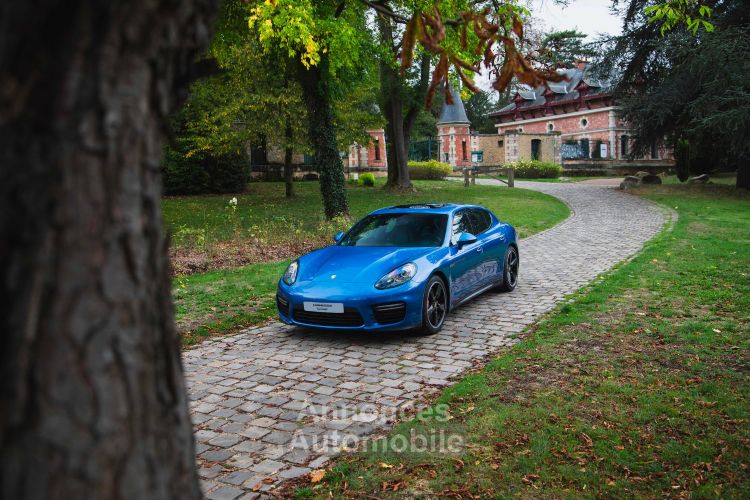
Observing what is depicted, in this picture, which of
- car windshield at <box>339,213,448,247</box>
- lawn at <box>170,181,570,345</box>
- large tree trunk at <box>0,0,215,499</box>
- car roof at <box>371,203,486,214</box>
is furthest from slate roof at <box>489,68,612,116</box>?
large tree trunk at <box>0,0,215,499</box>

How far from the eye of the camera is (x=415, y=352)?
22.0ft

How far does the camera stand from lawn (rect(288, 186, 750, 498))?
12.4 ft

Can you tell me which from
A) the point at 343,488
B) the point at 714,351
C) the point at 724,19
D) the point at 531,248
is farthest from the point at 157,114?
the point at 724,19

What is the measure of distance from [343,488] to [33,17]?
122 inches

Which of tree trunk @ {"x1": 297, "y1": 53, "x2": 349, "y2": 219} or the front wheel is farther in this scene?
tree trunk @ {"x1": 297, "y1": 53, "x2": 349, "y2": 219}

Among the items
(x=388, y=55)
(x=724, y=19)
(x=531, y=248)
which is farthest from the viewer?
(x=724, y=19)

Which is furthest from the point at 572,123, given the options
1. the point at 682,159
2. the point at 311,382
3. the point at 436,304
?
the point at 311,382

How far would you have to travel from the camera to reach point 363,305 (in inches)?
269

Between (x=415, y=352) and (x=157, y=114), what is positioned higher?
(x=157, y=114)

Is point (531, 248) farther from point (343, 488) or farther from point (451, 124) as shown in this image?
point (451, 124)

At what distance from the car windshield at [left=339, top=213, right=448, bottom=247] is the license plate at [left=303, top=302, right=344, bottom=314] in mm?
1452

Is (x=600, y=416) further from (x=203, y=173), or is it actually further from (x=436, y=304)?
(x=203, y=173)

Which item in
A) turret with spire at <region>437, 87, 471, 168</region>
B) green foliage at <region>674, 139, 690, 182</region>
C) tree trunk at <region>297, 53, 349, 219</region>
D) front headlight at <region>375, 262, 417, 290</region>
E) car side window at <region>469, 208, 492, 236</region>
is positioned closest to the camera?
front headlight at <region>375, 262, 417, 290</region>

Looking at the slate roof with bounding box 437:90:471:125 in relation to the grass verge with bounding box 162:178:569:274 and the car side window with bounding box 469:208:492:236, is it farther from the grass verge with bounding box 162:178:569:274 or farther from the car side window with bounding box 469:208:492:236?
the car side window with bounding box 469:208:492:236
